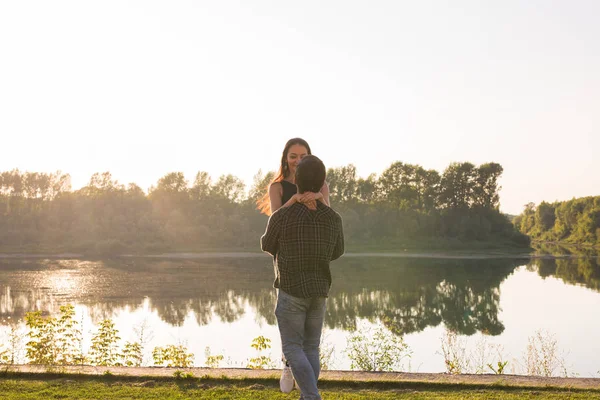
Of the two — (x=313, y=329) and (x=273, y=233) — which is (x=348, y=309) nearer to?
(x=313, y=329)

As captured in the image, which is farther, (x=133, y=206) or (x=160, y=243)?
(x=133, y=206)

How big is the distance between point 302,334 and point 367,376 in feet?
7.38

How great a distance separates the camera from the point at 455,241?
72.1 metres

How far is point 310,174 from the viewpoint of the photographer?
3.77 meters

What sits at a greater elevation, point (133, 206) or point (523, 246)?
point (133, 206)

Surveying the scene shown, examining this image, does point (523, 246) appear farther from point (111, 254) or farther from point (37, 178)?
point (37, 178)

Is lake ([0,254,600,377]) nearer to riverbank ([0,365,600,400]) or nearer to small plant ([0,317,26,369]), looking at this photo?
small plant ([0,317,26,369])

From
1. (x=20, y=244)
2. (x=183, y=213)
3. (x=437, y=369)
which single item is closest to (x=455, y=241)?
(x=183, y=213)

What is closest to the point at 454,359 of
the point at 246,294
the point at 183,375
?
the point at 183,375

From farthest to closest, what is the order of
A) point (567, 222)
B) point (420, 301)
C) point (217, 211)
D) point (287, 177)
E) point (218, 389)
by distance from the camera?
point (567, 222), point (217, 211), point (420, 301), point (218, 389), point (287, 177)

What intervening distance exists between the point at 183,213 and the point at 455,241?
34431 millimetres

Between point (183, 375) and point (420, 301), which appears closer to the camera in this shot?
point (183, 375)

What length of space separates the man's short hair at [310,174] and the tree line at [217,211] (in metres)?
55.8

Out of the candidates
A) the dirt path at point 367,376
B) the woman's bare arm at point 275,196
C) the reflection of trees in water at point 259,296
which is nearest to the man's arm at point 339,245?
the woman's bare arm at point 275,196
